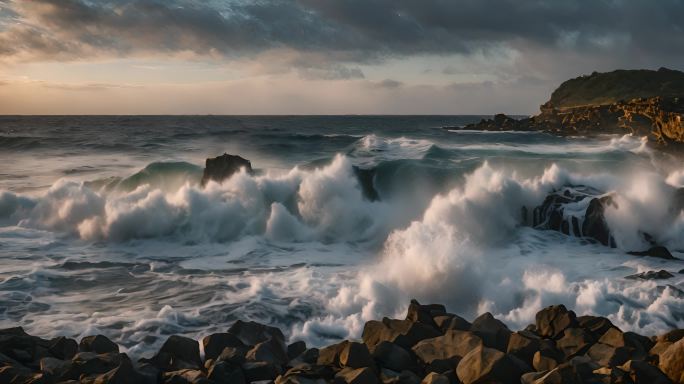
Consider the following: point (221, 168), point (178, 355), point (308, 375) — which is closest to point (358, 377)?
point (308, 375)

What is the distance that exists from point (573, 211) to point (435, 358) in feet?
33.5

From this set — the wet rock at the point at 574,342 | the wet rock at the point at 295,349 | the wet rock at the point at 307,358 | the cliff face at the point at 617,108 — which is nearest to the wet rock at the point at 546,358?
the wet rock at the point at 574,342

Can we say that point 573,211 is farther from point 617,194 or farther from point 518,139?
point 518,139

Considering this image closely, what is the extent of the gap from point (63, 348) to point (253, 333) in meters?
2.43

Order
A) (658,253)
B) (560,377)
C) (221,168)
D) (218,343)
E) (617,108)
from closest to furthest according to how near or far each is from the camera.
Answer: (560,377) → (218,343) → (658,253) → (221,168) → (617,108)

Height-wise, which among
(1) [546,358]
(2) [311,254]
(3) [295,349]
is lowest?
(2) [311,254]

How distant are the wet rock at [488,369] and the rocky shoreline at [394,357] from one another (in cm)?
1

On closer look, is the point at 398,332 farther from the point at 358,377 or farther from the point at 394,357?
the point at 358,377

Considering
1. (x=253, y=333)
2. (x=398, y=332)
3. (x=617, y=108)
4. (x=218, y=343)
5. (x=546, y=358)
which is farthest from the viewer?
(x=617, y=108)

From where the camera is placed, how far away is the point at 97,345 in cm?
738

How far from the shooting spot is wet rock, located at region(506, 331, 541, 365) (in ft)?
22.6

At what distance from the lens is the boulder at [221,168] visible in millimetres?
18547

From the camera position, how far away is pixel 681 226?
46.9 feet

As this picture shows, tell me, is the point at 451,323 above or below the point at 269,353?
above
